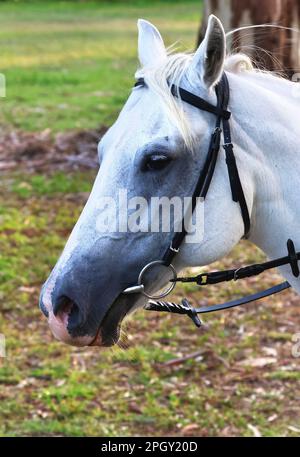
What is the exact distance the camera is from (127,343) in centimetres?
271

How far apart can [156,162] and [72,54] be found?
43.4 ft

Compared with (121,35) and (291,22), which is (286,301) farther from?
(121,35)

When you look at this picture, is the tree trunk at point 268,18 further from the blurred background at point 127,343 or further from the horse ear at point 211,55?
the horse ear at point 211,55

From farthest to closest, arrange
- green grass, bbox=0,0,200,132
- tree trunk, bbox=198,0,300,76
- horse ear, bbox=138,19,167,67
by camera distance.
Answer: green grass, bbox=0,0,200,132 < tree trunk, bbox=198,0,300,76 < horse ear, bbox=138,19,167,67

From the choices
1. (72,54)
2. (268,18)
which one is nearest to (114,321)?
(268,18)

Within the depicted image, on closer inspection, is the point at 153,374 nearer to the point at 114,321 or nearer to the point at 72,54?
the point at 114,321

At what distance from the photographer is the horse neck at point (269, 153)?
2.46 metres

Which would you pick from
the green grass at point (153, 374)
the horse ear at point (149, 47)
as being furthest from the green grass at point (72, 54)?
the green grass at point (153, 374)

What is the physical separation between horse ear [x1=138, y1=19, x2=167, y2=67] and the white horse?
0.09 meters

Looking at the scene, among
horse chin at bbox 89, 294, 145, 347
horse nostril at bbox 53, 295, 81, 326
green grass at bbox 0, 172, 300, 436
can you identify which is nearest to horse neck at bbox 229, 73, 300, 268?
horse chin at bbox 89, 294, 145, 347

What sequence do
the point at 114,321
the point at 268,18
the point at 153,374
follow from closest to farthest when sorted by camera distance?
the point at 114,321 → the point at 153,374 → the point at 268,18

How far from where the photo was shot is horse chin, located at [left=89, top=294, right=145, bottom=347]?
8.04ft

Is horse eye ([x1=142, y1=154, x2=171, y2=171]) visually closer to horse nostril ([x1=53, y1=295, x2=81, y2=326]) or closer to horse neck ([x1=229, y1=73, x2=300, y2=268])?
horse neck ([x1=229, y1=73, x2=300, y2=268])
